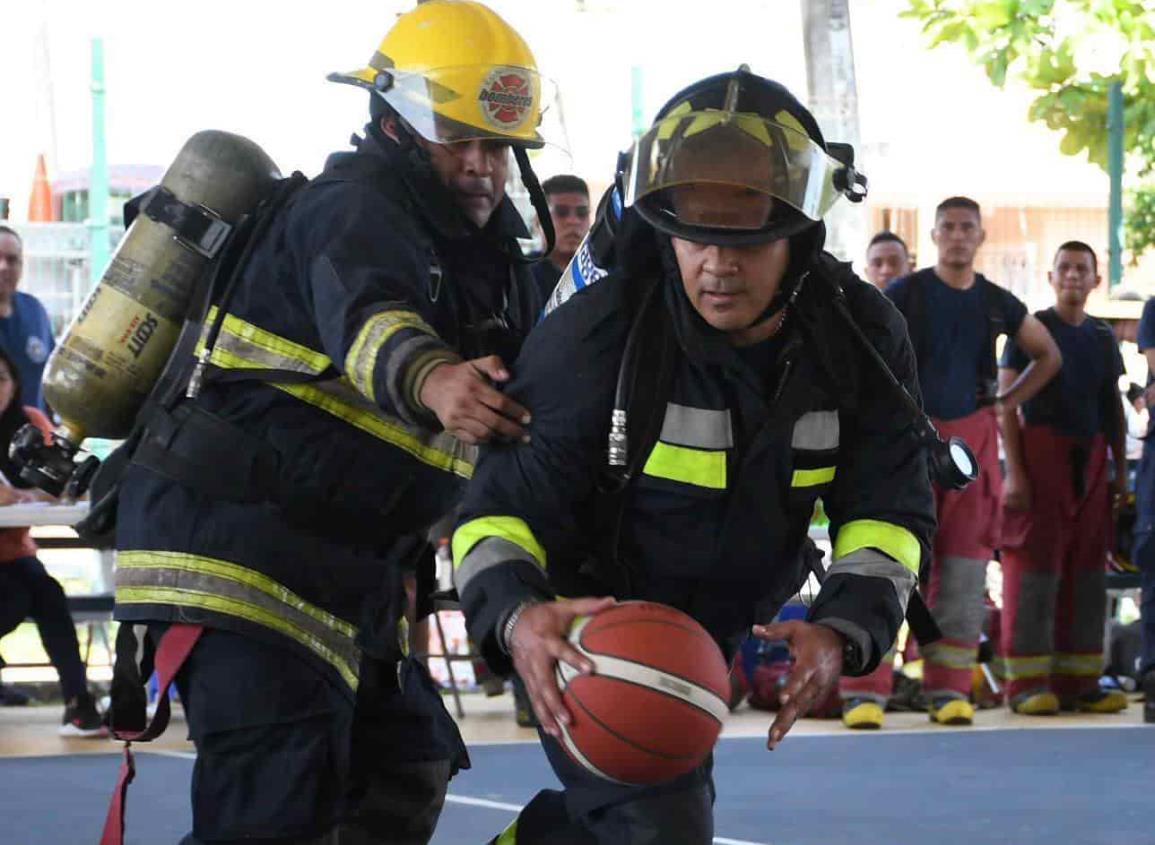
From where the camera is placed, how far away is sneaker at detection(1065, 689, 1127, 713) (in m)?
10.6

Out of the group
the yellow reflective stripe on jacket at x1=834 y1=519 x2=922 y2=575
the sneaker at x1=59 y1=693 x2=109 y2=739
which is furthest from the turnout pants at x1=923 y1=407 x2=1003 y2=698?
the yellow reflective stripe on jacket at x1=834 y1=519 x2=922 y2=575

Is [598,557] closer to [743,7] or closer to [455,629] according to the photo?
[455,629]

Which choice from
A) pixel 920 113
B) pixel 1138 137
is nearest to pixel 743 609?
pixel 1138 137

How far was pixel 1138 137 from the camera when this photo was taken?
15.2 meters

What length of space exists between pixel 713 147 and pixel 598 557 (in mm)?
734

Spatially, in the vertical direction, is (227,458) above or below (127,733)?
above

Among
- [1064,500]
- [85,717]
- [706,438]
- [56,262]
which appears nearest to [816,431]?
[706,438]

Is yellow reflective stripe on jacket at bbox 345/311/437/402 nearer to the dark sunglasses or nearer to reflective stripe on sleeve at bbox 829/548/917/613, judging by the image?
reflective stripe on sleeve at bbox 829/548/917/613

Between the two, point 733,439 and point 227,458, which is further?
point 227,458

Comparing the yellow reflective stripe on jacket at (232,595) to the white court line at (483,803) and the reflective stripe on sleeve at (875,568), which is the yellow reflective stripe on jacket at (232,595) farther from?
the white court line at (483,803)

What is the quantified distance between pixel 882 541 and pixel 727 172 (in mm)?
704

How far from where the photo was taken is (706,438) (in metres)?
3.52

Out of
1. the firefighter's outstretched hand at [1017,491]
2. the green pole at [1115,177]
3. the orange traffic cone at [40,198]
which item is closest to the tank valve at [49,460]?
the firefighter's outstretched hand at [1017,491]

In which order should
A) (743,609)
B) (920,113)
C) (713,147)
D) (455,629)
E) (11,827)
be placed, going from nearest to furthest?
(713,147), (743,609), (11,827), (455,629), (920,113)
